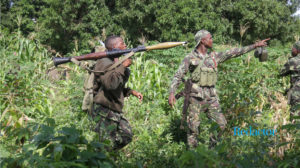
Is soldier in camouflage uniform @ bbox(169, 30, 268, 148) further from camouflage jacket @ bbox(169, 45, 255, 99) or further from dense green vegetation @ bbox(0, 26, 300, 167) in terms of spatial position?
dense green vegetation @ bbox(0, 26, 300, 167)

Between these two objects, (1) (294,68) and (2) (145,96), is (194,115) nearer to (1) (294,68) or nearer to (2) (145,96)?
(2) (145,96)

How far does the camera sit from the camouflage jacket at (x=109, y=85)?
3.25 m

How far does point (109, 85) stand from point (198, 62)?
1.62 m

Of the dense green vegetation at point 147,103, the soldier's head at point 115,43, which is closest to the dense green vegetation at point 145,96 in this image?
the dense green vegetation at point 147,103

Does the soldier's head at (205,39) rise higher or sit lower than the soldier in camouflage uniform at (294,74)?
higher

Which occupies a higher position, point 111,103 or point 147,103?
point 111,103

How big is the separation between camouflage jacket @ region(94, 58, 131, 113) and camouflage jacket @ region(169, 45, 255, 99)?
1.02 m

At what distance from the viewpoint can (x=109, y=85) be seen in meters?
3.25

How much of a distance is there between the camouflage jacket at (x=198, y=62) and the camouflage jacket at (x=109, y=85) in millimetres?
1022

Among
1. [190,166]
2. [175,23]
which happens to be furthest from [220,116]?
[175,23]

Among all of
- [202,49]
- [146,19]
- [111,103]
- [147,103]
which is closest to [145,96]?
[147,103]

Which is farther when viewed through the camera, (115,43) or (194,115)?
(194,115)

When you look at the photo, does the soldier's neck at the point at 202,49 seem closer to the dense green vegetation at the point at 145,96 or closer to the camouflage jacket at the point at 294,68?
the dense green vegetation at the point at 145,96

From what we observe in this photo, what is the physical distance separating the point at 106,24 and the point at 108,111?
673 inches
